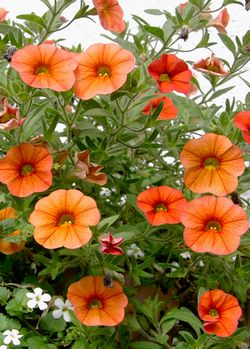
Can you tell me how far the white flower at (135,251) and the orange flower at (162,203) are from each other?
15 centimetres

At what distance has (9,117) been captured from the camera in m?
1.29

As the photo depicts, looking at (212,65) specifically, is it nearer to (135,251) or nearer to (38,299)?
(135,251)

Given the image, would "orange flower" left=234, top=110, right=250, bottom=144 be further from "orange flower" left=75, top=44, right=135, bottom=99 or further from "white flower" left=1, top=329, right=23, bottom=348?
"white flower" left=1, top=329, right=23, bottom=348

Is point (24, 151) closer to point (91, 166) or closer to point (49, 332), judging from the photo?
point (91, 166)

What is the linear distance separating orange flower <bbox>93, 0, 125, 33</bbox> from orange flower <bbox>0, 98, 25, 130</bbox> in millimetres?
238

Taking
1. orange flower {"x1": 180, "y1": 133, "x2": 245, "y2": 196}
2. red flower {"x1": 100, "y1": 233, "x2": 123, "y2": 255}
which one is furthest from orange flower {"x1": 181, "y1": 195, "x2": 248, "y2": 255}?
red flower {"x1": 100, "y1": 233, "x2": 123, "y2": 255}

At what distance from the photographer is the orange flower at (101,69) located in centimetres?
126

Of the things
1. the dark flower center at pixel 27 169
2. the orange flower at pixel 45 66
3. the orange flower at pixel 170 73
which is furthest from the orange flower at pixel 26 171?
the orange flower at pixel 170 73

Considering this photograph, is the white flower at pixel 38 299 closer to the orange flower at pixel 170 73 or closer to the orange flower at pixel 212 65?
the orange flower at pixel 170 73

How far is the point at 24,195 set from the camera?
1.28 metres

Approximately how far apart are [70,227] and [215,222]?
250 millimetres

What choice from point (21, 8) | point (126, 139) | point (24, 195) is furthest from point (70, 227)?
point (21, 8)

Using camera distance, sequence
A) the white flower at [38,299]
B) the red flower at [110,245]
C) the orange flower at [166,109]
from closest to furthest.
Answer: the red flower at [110,245]
the white flower at [38,299]
the orange flower at [166,109]

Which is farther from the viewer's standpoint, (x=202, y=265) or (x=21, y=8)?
(x=21, y=8)
